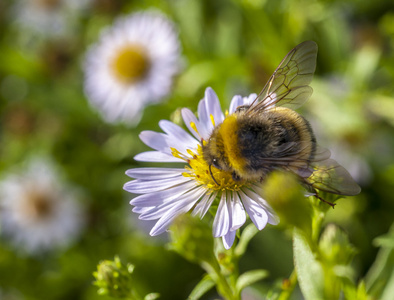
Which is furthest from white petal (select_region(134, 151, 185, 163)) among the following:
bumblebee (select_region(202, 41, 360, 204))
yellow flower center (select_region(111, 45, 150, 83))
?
yellow flower center (select_region(111, 45, 150, 83))

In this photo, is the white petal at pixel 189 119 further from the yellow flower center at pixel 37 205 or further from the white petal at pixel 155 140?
the yellow flower center at pixel 37 205

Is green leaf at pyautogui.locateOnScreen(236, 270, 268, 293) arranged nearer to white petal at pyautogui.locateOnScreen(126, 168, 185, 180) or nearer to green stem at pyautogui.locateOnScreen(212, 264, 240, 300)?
green stem at pyautogui.locateOnScreen(212, 264, 240, 300)

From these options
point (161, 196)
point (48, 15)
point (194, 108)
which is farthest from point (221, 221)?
point (48, 15)

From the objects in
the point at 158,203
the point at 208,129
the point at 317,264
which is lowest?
the point at 317,264

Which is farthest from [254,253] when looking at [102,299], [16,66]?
[16,66]

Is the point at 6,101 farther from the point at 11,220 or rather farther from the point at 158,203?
the point at 158,203
